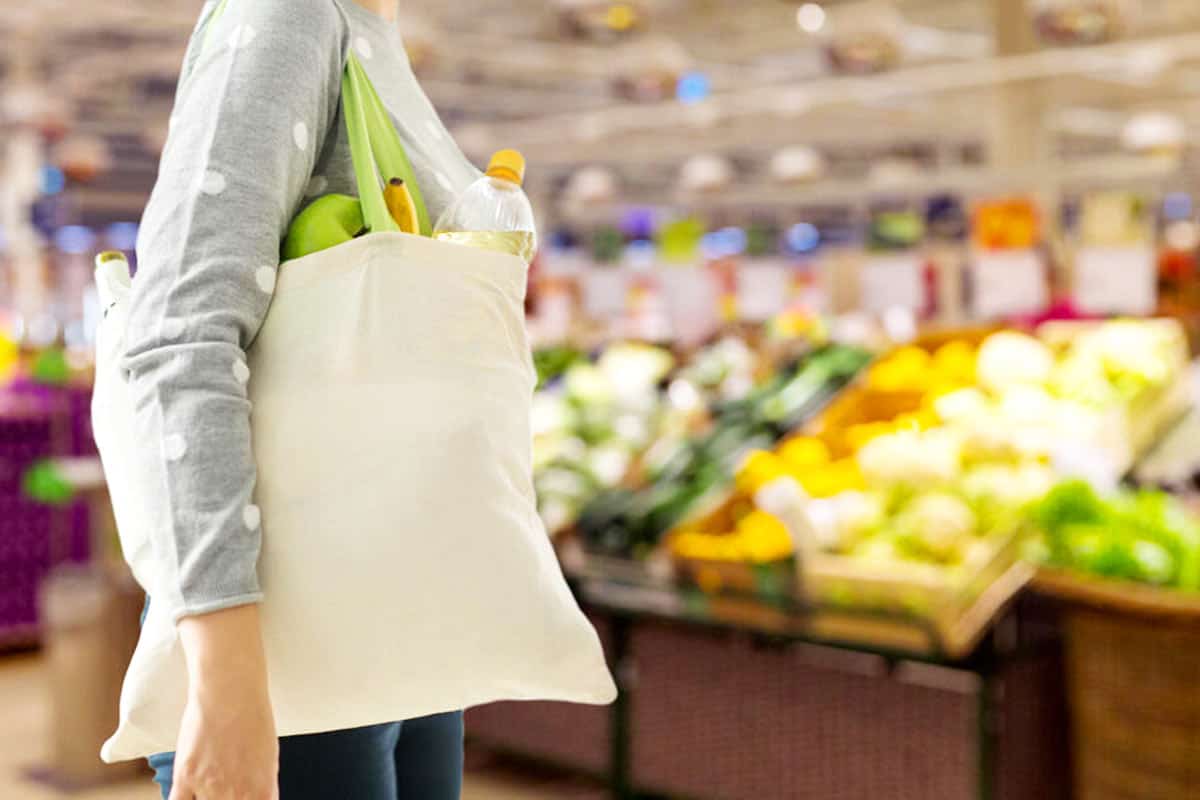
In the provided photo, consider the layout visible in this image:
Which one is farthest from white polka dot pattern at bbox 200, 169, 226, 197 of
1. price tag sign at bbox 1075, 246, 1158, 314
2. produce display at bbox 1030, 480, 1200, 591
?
price tag sign at bbox 1075, 246, 1158, 314

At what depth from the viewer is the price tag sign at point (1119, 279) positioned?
6.00 metres

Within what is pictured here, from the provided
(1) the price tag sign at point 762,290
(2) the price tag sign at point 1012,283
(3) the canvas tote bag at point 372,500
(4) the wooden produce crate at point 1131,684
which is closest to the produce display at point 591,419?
(4) the wooden produce crate at point 1131,684

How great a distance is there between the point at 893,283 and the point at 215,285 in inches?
274

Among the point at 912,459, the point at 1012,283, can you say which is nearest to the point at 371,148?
the point at 912,459

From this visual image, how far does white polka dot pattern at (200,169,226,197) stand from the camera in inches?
34.6

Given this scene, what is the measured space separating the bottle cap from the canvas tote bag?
10cm

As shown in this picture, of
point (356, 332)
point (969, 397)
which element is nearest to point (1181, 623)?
point (969, 397)

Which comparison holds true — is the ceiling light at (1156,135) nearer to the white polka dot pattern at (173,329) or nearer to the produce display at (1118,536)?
the produce display at (1118,536)

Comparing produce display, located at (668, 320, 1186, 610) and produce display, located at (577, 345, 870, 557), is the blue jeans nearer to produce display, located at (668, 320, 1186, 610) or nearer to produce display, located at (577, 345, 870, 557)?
produce display, located at (668, 320, 1186, 610)

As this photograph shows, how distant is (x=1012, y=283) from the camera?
6.32m

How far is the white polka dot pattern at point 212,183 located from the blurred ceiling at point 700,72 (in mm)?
5702

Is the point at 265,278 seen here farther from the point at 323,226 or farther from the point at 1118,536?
the point at 1118,536

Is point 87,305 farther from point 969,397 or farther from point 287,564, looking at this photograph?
point 287,564

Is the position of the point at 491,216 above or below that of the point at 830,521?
above
